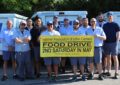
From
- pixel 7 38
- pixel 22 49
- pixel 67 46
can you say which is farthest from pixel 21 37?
→ pixel 67 46

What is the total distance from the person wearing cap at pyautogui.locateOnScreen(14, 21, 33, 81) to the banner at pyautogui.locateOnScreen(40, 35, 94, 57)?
527 millimetres

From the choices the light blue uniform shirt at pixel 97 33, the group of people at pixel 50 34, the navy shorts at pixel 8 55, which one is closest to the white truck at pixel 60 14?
the group of people at pixel 50 34

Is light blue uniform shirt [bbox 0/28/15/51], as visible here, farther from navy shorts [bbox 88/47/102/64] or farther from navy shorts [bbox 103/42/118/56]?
navy shorts [bbox 103/42/118/56]

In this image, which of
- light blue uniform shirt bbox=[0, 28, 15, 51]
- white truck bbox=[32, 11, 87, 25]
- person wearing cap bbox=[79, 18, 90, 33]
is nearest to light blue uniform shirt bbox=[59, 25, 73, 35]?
person wearing cap bbox=[79, 18, 90, 33]

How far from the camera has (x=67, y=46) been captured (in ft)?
20.6

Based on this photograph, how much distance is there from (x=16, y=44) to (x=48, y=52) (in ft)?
3.65

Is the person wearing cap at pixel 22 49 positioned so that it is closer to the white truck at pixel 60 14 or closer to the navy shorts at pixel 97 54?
the white truck at pixel 60 14

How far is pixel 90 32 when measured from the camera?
20.2 feet

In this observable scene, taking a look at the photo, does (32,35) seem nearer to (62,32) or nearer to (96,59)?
(62,32)

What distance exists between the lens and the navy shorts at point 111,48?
6.30m

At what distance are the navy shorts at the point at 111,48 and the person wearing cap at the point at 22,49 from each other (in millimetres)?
2712

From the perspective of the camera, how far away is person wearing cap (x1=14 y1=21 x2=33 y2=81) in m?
6.11

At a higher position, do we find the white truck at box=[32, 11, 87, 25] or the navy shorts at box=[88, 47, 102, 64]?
the white truck at box=[32, 11, 87, 25]

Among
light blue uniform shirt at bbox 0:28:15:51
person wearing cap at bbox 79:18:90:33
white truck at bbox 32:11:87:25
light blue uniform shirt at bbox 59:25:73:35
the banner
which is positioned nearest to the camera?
the banner
